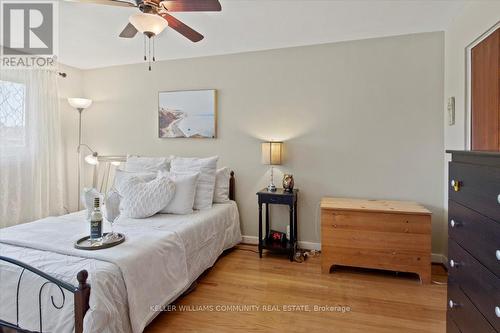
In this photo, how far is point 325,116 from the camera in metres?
3.14

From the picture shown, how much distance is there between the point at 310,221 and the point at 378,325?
4.71 feet

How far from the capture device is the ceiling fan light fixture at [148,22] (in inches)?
67.1

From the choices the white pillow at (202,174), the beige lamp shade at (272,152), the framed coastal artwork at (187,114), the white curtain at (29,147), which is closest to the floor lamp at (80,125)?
the white curtain at (29,147)

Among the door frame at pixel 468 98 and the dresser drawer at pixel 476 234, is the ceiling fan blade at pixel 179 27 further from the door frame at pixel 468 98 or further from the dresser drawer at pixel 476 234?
the door frame at pixel 468 98

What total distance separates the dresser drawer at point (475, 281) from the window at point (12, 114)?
425cm

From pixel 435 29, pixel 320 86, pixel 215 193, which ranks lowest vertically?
pixel 215 193

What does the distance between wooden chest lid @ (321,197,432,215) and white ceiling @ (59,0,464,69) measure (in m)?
1.75

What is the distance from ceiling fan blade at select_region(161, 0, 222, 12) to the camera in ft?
5.65

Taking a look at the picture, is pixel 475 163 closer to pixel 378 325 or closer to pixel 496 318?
pixel 496 318

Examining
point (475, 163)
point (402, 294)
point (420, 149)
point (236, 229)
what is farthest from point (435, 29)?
point (236, 229)

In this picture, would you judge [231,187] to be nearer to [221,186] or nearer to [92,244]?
[221,186]

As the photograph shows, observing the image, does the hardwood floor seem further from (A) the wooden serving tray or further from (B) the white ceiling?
(B) the white ceiling

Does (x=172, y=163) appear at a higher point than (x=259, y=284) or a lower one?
higher

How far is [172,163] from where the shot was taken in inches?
128
